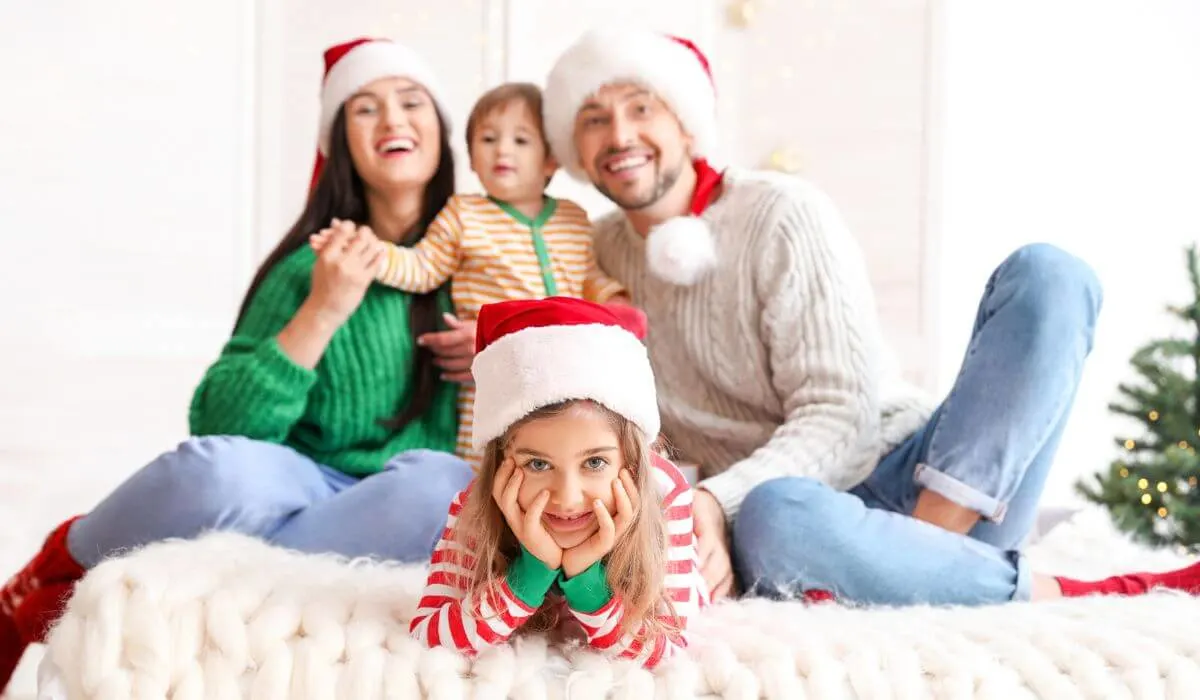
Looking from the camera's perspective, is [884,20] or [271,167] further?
[884,20]

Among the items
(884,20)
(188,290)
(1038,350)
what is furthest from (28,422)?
(884,20)

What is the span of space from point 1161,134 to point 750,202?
6.14 ft

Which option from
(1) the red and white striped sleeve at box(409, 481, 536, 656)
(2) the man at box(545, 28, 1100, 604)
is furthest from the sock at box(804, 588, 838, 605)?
(1) the red and white striped sleeve at box(409, 481, 536, 656)

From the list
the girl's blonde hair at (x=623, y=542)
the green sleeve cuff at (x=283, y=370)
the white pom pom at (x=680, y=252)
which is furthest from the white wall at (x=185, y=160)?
the girl's blonde hair at (x=623, y=542)

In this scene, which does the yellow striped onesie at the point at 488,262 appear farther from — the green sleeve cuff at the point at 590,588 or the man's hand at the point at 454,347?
the green sleeve cuff at the point at 590,588

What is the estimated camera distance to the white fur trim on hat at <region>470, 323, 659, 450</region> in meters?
0.89

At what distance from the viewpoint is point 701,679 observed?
2.94 ft

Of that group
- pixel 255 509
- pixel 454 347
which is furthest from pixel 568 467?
pixel 454 347

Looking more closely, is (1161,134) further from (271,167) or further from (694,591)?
(694,591)

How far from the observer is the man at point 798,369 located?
1.19 m

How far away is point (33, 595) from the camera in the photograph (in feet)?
4.39

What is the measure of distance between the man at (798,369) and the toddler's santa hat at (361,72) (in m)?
0.20

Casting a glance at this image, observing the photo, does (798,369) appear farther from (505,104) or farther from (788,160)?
(788,160)

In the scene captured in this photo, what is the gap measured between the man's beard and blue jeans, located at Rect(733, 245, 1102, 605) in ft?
1.52
